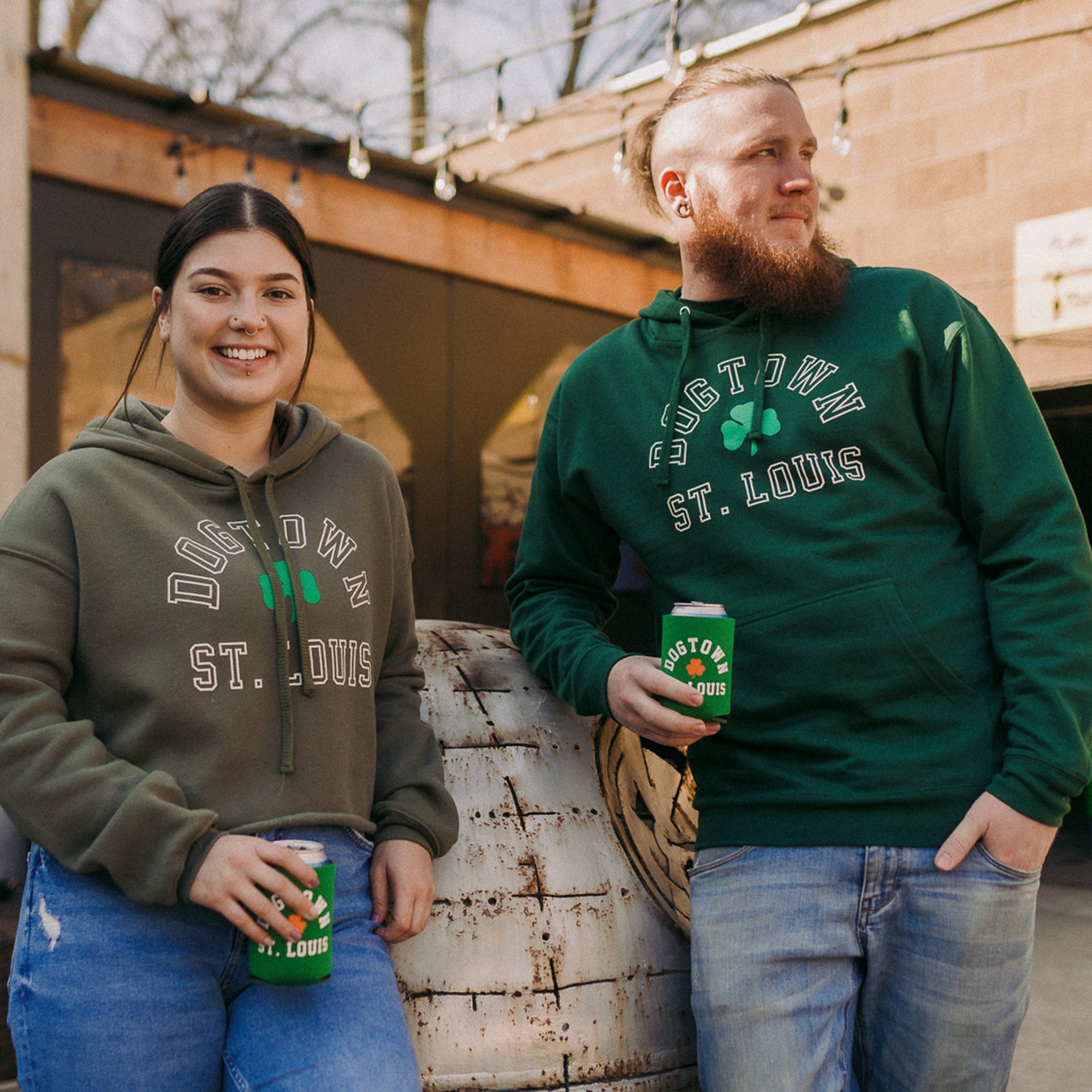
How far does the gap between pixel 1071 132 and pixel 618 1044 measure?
6.24m

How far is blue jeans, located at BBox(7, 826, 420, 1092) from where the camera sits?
1.52 m

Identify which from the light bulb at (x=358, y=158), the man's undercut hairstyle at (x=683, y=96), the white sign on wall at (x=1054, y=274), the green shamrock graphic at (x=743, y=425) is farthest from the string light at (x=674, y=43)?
the green shamrock graphic at (x=743, y=425)

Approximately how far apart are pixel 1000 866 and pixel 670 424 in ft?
2.95

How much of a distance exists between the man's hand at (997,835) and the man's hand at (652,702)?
15.8 inches

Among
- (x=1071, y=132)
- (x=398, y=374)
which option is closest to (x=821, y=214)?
(x=1071, y=132)

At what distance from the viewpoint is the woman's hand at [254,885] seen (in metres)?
1.48

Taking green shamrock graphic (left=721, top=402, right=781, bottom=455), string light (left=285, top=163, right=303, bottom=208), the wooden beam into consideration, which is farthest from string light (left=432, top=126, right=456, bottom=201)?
green shamrock graphic (left=721, top=402, right=781, bottom=455)

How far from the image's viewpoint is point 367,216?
703 cm

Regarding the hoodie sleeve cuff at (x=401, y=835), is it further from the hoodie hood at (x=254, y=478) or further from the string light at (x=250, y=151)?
the string light at (x=250, y=151)

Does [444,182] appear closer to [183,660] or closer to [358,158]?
[358,158]

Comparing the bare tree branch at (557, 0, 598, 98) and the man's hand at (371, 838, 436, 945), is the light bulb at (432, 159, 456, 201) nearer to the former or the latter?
the bare tree branch at (557, 0, 598, 98)

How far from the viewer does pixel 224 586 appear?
1707 mm

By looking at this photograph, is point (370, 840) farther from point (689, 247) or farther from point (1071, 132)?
point (1071, 132)

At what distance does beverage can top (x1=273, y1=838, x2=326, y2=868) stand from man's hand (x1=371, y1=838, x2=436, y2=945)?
0.92 ft
